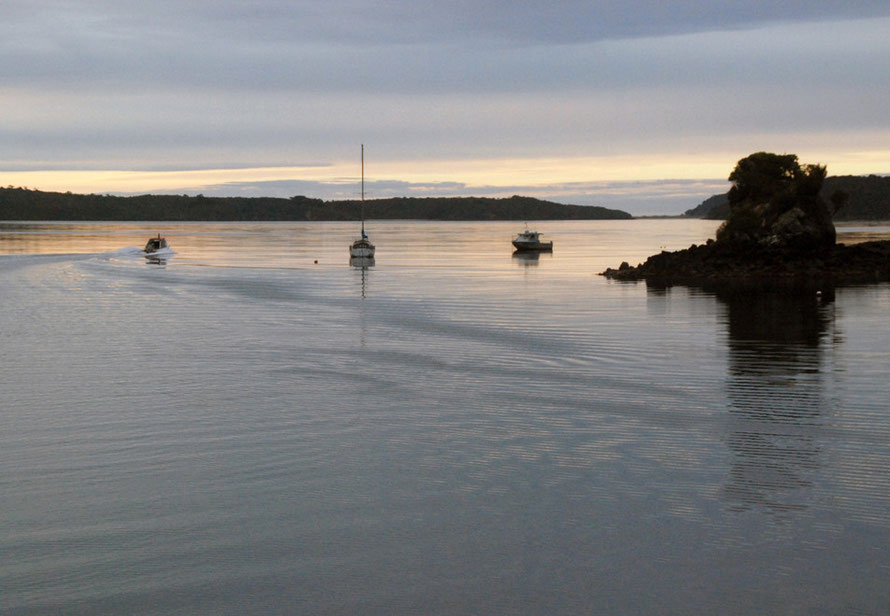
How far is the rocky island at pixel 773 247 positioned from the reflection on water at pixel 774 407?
54.9ft

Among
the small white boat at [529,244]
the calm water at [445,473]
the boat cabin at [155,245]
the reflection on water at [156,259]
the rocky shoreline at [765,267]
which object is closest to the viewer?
the calm water at [445,473]

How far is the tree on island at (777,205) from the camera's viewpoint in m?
46.0

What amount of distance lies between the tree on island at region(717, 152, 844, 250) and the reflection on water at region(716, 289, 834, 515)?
22.3 meters

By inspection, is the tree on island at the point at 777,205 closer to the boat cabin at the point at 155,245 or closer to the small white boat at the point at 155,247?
the small white boat at the point at 155,247

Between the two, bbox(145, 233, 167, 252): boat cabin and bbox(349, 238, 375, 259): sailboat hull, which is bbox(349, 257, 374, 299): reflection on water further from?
bbox(145, 233, 167, 252): boat cabin

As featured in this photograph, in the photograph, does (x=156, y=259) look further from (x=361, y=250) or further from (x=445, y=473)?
(x=445, y=473)

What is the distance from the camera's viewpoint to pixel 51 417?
458 inches

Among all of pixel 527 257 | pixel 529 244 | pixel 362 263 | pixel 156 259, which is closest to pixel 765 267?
pixel 362 263

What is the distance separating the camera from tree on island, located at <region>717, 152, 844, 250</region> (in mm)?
46031

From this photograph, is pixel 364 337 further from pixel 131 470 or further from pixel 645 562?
pixel 645 562

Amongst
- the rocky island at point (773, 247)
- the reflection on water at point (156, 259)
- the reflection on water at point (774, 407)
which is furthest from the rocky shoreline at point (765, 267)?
the reflection on water at point (156, 259)

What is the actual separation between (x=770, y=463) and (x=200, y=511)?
5.67m

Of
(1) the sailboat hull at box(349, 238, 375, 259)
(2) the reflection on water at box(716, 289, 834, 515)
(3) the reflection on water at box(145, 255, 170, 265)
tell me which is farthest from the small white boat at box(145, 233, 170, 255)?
(2) the reflection on water at box(716, 289, 834, 515)

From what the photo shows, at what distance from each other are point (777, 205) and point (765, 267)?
7.28 metres
